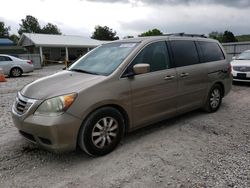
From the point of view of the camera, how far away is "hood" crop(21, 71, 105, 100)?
11.1ft

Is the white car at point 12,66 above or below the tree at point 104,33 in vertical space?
below

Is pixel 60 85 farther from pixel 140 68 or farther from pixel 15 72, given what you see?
pixel 15 72

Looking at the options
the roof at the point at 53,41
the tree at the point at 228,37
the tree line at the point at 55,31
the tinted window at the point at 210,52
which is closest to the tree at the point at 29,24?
the tree line at the point at 55,31

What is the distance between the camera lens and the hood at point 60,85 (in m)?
3.40

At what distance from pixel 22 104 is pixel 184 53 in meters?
3.11

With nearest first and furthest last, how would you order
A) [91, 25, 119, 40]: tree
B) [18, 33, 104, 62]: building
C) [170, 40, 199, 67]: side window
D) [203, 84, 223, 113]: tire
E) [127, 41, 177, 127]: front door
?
1. [127, 41, 177, 127]: front door
2. [170, 40, 199, 67]: side window
3. [203, 84, 223, 113]: tire
4. [18, 33, 104, 62]: building
5. [91, 25, 119, 40]: tree

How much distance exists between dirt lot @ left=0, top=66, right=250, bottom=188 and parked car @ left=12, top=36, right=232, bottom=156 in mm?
310

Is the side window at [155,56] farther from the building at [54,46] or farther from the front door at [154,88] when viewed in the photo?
the building at [54,46]

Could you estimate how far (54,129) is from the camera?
3170 millimetres

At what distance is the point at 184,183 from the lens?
2.96m

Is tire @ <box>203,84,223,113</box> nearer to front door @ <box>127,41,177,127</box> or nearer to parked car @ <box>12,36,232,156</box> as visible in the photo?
parked car @ <box>12,36,232,156</box>

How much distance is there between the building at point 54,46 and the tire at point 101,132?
2996cm

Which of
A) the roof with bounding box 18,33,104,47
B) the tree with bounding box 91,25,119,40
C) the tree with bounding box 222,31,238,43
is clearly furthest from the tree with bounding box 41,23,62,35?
the tree with bounding box 222,31,238,43

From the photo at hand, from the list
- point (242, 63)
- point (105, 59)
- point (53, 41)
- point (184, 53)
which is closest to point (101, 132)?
point (105, 59)
